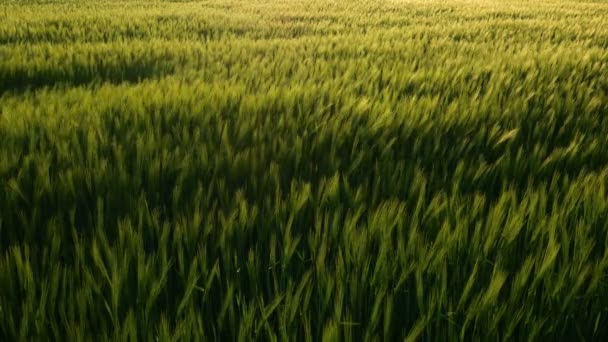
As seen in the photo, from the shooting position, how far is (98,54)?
11.0ft

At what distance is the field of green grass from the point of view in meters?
0.65

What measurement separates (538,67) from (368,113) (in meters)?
1.83

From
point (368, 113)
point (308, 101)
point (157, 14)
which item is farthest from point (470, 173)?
point (157, 14)

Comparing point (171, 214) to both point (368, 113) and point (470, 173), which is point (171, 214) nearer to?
point (470, 173)

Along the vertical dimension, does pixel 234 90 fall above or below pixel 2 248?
above

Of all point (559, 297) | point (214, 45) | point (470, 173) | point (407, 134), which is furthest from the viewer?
point (214, 45)

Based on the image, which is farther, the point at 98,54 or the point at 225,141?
the point at 98,54

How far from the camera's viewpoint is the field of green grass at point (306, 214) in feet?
2.15

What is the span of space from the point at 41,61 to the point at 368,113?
2.33 m

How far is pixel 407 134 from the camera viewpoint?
4.98 feet

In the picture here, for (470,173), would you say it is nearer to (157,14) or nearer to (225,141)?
(225,141)

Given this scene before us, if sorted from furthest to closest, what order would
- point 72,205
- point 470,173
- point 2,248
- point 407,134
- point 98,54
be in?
point 98,54
point 407,134
point 470,173
point 72,205
point 2,248

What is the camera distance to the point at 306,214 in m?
1.00

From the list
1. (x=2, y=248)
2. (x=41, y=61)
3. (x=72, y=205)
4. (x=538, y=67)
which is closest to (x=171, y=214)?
(x=72, y=205)
